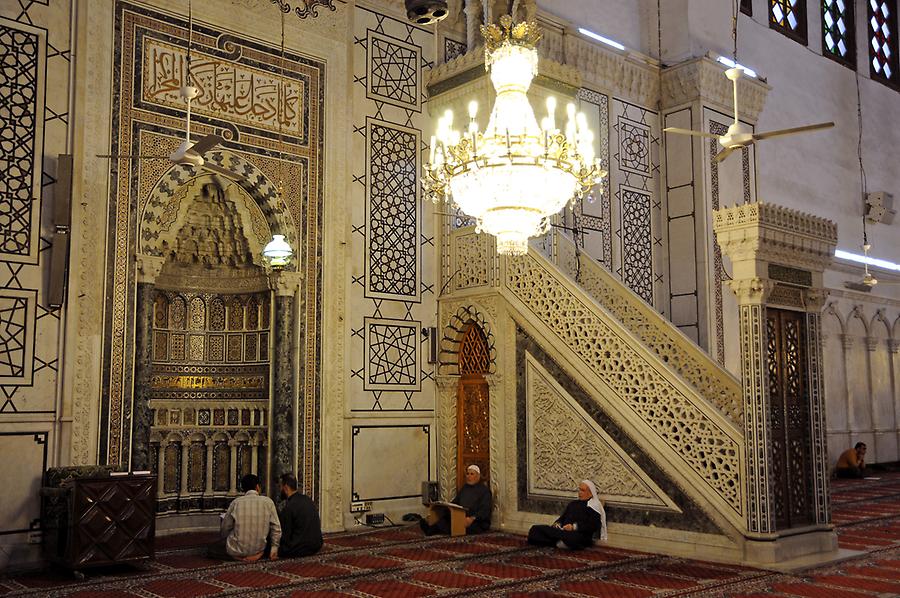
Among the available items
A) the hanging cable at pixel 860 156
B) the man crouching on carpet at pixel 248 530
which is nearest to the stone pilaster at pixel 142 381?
the man crouching on carpet at pixel 248 530

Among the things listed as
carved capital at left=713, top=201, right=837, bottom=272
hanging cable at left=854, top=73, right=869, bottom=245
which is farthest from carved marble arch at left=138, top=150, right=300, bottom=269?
hanging cable at left=854, top=73, right=869, bottom=245

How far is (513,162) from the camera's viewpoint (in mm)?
5199

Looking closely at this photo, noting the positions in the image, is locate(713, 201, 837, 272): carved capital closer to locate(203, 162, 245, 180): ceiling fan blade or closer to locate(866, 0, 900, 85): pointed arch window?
locate(203, 162, 245, 180): ceiling fan blade

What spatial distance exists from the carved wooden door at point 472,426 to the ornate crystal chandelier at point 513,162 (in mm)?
2584

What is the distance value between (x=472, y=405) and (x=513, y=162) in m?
3.30

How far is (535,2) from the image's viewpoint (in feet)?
28.2

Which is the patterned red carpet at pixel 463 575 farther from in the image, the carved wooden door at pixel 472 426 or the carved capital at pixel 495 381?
the carved capital at pixel 495 381

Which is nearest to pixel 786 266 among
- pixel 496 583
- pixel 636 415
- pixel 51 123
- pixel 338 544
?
pixel 636 415

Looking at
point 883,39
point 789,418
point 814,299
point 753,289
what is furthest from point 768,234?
point 883,39

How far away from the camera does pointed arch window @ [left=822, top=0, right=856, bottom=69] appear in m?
12.5

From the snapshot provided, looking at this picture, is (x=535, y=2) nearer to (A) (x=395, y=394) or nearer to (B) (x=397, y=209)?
(B) (x=397, y=209)

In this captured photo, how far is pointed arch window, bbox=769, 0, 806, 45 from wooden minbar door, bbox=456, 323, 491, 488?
20.9 feet

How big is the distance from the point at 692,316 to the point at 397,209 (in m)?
3.45

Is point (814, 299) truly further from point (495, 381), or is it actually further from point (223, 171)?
point (223, 171)
